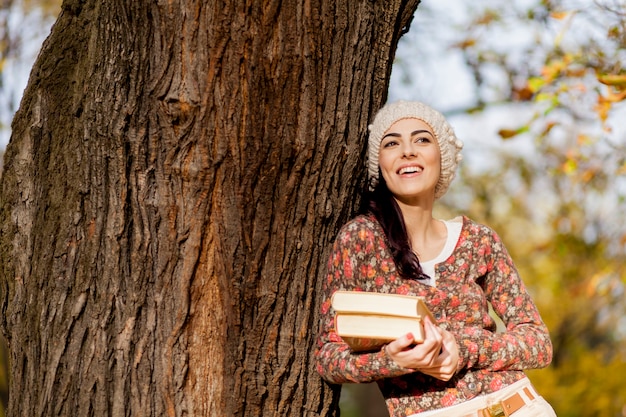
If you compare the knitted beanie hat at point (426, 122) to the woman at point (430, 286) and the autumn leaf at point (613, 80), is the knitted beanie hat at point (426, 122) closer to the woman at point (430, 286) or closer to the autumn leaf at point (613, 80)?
the woman at point (430, 286)

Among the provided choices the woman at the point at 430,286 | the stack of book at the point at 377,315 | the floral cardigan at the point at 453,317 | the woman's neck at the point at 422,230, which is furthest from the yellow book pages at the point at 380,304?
the woman's neck at the point at 422,230

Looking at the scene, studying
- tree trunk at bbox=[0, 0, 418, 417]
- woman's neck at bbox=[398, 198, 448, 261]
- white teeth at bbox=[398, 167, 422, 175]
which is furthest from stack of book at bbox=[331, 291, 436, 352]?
white teeth at bbox=[398, 167, 422, 175]

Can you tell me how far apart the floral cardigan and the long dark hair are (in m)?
0.03

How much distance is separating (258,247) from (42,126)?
92 cm

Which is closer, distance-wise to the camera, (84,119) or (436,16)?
(84,119)

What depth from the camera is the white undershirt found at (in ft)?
9.04

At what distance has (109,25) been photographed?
2.54 meters

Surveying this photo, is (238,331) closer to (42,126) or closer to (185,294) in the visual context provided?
(185,294)

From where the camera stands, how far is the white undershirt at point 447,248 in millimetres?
2756

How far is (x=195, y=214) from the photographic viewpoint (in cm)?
242

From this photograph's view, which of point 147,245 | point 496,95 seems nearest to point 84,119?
point 147,245

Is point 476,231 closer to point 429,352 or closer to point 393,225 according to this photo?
point 393,225

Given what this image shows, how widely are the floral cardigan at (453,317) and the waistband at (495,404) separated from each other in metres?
0.02

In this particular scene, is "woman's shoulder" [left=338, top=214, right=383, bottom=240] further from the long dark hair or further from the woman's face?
the woman's face
